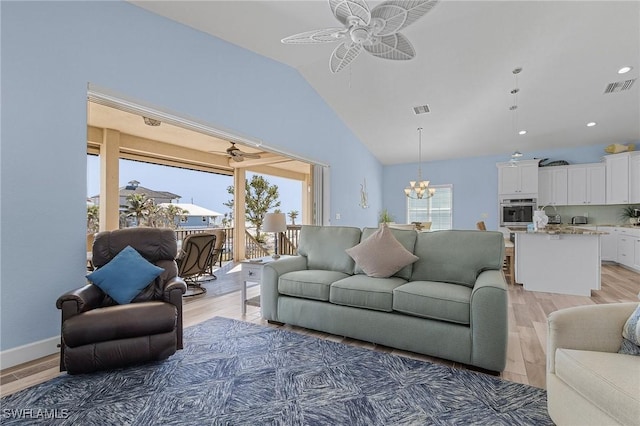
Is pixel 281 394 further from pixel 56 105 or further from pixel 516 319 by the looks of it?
pixel 56 105

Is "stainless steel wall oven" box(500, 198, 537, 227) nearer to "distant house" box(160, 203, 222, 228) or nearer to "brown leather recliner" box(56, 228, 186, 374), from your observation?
"distant house" box(160, 203, 222, 228)

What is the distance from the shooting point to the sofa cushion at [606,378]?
1.18m

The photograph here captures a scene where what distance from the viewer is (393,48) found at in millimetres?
2881

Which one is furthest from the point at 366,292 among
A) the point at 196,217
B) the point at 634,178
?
the point at 634,178

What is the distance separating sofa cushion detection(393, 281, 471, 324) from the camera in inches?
90.1

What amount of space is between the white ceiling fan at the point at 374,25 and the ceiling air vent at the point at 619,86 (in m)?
4.35

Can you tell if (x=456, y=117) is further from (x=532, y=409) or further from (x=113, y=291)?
(x=113, y=291)

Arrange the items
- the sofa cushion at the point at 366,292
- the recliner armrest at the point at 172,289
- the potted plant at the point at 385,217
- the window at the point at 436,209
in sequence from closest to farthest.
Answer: the recliner armrest at the point at 172,289 → the sofa cushion at the point at 366,292 → the potted plant at the point at 385,217 → the window at the point at 436,209

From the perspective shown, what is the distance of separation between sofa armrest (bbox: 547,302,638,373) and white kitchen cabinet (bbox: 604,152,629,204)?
687 cm

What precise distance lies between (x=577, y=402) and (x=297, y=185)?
9863mm

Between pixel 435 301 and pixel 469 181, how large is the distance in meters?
7.14

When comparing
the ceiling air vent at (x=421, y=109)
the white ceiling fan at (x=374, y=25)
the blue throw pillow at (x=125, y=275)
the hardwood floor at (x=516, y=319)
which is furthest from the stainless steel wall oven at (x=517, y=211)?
the blue throw pillow at (x=125, y=275)

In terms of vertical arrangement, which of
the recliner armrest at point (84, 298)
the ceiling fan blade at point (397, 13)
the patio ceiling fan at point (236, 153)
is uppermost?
the ceiling fan blade at point (397, 13)

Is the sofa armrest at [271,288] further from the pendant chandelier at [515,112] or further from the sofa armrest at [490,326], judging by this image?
the pendant chandelier at [515,112]
